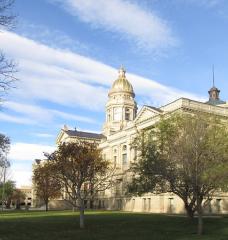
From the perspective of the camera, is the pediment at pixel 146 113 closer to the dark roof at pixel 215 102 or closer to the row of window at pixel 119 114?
the dark roof at pixel 215 102

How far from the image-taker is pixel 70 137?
362ft

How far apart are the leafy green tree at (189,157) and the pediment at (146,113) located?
37974 mm

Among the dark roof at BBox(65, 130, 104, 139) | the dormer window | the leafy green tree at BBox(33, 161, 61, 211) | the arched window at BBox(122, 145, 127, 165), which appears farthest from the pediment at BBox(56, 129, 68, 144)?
the leafy green tree at BBox(33, 161, 61, 211)

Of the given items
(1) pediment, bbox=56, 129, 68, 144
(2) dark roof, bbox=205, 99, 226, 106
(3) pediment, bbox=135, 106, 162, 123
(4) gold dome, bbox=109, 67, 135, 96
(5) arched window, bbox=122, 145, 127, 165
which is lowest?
(5) arched window, bbox=122, 145, 127, 165

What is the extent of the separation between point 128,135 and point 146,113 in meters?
10.1

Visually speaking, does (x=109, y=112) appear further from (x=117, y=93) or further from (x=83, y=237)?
(x=83, y=237)

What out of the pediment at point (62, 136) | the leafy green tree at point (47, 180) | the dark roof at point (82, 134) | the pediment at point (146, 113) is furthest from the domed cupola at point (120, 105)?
the leafy green tree at point (47, 180)

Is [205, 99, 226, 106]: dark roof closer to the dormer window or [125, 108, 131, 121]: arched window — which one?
[125, 108, 131, 121]: arched window

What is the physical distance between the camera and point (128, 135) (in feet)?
278

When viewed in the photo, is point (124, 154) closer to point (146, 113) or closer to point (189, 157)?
point (146, 113)

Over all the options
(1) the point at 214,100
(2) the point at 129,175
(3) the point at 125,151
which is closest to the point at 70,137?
(3) the point at 125,151

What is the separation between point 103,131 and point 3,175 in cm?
3103

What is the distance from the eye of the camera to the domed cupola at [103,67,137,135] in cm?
11625

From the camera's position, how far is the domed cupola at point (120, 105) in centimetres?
11625
